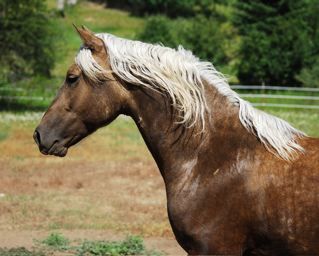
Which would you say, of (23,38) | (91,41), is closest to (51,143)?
(91,41)

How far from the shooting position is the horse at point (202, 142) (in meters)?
4.03

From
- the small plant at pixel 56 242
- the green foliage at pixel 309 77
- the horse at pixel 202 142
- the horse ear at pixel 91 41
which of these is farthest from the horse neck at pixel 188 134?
the green foliage at pixel 309 77

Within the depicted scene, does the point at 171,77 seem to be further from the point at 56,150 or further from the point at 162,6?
the point at 162,6

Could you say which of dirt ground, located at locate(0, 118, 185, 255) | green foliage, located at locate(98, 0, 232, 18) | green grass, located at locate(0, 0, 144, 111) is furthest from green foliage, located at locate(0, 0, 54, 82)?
green foliage, located at locate(98, 0, 232, 18)

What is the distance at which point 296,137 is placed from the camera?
4348 mm

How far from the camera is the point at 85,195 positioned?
12.8m

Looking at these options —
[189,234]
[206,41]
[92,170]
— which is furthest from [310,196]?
[206,41]

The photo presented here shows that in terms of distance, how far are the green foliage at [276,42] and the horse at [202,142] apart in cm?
2991

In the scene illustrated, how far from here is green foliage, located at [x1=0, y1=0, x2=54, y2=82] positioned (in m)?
29.5

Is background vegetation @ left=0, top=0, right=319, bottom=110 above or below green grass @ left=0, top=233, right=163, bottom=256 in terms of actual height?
below

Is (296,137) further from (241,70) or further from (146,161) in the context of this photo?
(241,70)

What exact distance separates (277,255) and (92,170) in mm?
11482

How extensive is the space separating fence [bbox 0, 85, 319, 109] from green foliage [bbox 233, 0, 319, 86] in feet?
10.7

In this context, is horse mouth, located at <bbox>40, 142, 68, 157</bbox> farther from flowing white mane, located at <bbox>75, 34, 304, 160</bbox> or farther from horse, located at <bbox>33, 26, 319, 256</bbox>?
flowing white mane, located at <bbox>75, 34, 304, 160</bbox>
